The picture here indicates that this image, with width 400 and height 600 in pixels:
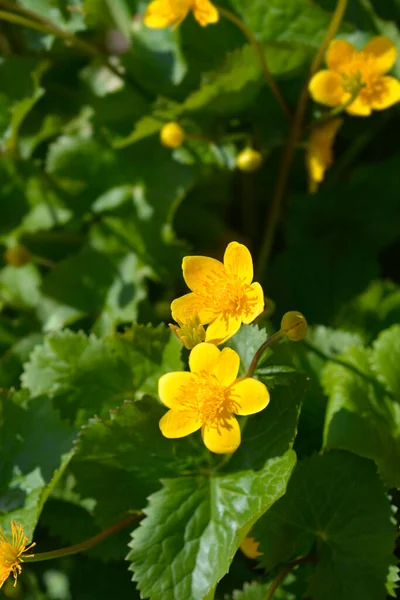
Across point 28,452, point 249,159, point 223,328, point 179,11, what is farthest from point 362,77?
point 28,452

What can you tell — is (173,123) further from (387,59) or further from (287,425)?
(287,425)

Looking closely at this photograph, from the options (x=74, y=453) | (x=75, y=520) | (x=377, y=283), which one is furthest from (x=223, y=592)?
(x=377, y=283)

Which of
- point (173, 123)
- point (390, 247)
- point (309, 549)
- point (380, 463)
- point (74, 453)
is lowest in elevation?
point (390, 247)

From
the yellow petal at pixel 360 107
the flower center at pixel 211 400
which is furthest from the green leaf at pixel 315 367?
the yellow petal at pixel 360 107

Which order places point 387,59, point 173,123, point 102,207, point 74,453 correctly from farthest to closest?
point 102,207 < point 173,123 < point 387,59 < point 74,453

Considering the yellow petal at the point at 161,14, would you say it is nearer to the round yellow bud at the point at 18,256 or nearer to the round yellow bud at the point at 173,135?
the round yellow bud at the point at 173,135

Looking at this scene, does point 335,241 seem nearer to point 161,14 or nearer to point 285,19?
point 285,19

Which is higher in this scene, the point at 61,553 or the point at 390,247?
the point at 61,553
